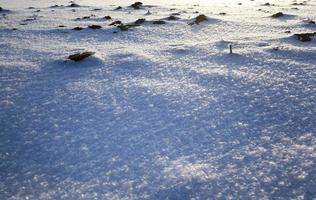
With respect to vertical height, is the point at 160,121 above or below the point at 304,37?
below

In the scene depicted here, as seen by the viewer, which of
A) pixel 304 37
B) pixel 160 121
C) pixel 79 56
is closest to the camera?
pixel 160 121

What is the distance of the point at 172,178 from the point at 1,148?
4.10 ft

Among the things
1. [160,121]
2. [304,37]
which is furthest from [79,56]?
[304,37]

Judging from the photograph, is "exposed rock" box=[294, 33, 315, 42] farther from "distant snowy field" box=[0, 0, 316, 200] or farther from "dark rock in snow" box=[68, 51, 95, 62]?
"dark rock in snow" box=[68, 51, 95, 62]

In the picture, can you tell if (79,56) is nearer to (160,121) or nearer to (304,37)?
(160,121)

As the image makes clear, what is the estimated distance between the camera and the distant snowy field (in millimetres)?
2014

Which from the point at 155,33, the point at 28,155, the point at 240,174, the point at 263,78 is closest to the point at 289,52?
the point at 263,78

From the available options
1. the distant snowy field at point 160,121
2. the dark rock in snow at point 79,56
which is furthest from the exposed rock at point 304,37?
the dark rock in snow at point 79,56

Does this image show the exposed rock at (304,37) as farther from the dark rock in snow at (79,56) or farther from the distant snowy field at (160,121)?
the dark rock in snow at (79,56)

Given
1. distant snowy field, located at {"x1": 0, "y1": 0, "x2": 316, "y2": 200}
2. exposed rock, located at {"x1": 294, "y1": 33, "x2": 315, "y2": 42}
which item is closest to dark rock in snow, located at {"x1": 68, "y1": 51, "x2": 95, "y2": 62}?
distant snowy field, located at {"x1": 0, "y1": 0, "x2": 316, "y2": 200}

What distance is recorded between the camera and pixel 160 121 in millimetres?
2611

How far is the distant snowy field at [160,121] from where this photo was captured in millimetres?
2014

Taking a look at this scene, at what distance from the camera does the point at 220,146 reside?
7.56 ft

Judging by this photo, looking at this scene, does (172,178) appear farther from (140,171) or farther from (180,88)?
(180,88)
